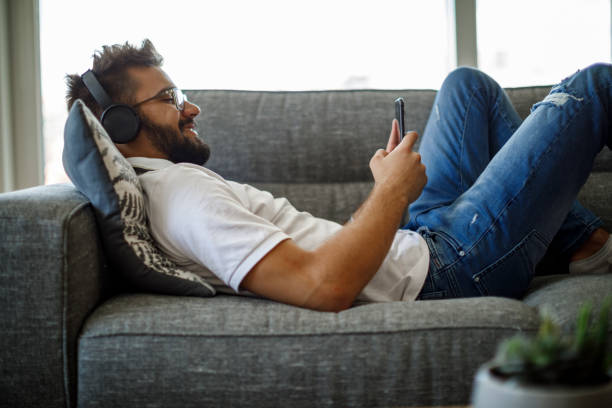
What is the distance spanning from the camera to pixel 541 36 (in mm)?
2588

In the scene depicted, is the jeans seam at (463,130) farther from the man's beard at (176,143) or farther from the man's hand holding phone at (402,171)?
the man's beard at (176,143)

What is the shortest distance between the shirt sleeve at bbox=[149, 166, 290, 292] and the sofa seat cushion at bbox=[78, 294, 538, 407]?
0.11 m

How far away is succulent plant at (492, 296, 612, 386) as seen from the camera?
1.45 feet

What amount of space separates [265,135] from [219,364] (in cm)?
93

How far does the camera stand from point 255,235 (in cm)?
103

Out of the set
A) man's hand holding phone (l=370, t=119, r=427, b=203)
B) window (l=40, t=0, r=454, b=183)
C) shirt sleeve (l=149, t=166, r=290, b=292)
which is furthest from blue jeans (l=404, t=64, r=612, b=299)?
window (l=40, t=0, r=454, b=183)

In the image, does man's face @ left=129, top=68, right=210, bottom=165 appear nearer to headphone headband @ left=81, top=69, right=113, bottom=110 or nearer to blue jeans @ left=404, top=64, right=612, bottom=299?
headphone headband @ left=81, top=69, right=113, bottom=110

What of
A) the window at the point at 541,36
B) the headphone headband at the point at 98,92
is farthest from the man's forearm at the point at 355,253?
the window at the point at 541,36

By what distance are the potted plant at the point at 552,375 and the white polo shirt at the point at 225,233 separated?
0.60 metres

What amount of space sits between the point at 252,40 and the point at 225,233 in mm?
1645

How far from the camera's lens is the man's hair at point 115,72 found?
137 centimetres

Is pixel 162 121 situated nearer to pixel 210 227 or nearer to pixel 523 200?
pixel 210 227

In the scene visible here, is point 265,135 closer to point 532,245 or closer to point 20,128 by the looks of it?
point 532,245

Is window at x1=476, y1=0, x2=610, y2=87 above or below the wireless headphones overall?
above
